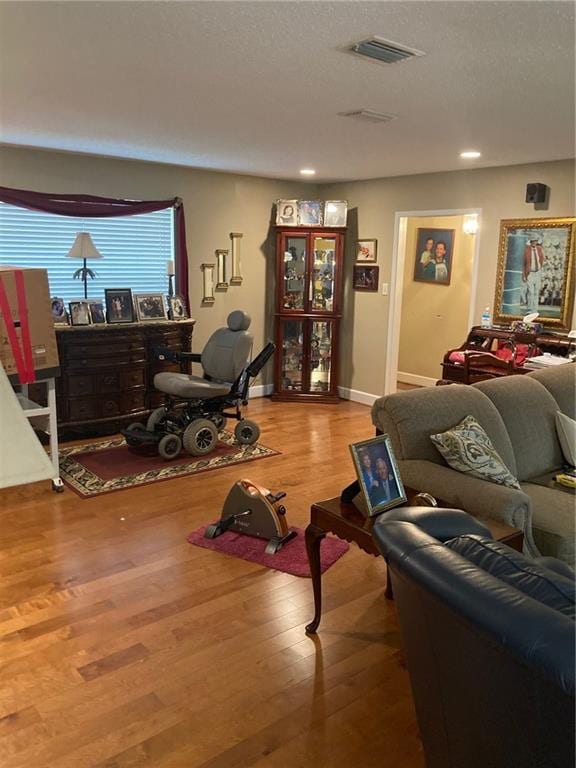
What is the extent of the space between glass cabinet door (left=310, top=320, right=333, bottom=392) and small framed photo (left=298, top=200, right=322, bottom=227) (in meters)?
1.07

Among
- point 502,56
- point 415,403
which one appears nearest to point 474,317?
point 415,403

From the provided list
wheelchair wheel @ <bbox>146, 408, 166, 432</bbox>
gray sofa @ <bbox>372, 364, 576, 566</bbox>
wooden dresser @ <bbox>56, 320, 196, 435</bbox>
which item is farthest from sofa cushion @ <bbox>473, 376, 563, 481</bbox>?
wooden dresser @ <bbox>56, 320, 196, 435</bbox>

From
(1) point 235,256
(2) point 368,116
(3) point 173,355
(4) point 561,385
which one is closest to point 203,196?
(1) point 235,256

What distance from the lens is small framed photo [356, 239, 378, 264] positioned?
6.75 metres

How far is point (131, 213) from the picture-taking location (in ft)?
19.0

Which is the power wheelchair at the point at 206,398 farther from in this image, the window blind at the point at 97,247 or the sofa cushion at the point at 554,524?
the sofa cushion at the point at 554,524

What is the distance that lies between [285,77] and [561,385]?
7.56ft

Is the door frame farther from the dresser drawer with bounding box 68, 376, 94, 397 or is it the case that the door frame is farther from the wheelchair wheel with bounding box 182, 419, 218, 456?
the dresser drawer with bounding box 68, 376, 94, 397

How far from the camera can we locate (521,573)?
4.55 ft

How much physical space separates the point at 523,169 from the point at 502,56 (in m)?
3.09

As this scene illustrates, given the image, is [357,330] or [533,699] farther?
[357,330]

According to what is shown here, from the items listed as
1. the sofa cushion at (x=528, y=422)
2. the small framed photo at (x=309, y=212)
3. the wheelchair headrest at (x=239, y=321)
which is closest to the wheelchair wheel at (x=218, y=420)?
the wheelchair headrest at (x=239, y=321)

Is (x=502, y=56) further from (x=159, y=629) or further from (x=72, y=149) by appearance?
(x=72, y=149)

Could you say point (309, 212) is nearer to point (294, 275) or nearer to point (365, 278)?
point (294, 275)
